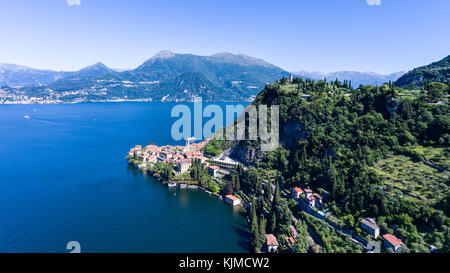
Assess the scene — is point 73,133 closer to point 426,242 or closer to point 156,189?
point 156,189

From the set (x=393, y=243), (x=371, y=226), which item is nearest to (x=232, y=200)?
(x=371, y=226)

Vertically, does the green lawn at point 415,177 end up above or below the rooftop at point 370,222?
above

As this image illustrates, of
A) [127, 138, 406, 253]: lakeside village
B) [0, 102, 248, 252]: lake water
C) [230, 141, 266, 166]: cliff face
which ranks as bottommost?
[0, 102, 248, 252]: lake water

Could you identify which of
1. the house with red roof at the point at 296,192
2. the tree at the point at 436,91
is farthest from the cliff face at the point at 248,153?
the tree at the point at 436,91

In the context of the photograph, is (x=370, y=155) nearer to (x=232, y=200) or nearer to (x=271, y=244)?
(x=271, y=244)

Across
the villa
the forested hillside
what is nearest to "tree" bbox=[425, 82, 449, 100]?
the forested hillside

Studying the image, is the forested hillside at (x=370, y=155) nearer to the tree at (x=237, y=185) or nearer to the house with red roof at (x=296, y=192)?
the tree at (x=237, y=185)

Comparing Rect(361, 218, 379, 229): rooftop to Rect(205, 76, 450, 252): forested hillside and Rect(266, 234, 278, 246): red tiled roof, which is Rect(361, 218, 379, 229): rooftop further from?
Rect(266, 234, 278, 246): red tiled roof
